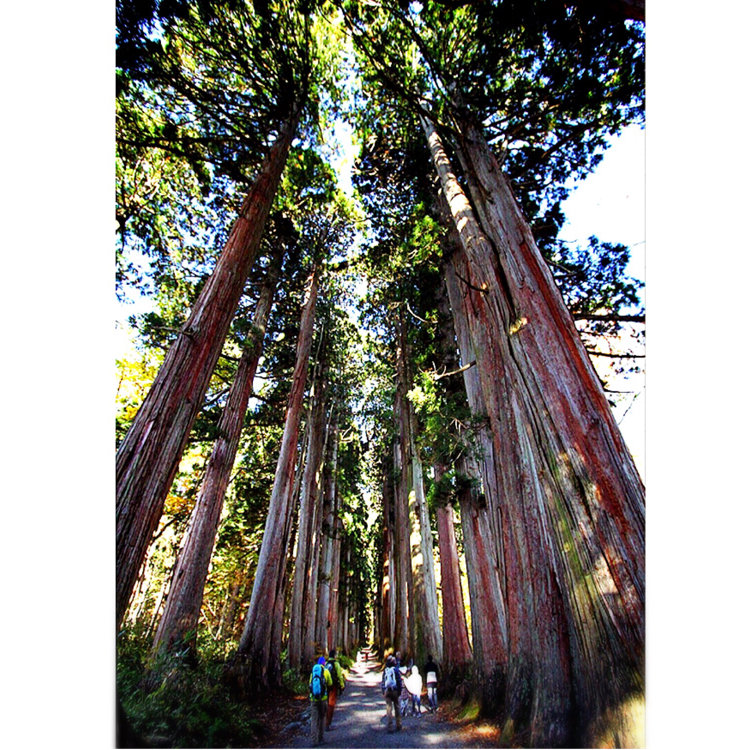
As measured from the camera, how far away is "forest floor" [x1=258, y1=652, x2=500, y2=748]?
3.73 meters

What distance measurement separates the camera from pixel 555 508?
2.52 m

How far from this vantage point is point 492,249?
381 centimetres

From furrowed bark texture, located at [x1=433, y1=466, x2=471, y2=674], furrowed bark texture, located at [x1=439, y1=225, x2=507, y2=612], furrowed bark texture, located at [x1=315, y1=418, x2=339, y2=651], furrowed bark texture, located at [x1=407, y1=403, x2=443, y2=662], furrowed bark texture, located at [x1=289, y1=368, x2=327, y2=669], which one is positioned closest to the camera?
furrowed bark texture, located at [x1=439, y1=225, x2=507, y2=612]

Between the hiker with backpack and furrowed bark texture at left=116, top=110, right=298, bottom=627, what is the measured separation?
2916 millimetres

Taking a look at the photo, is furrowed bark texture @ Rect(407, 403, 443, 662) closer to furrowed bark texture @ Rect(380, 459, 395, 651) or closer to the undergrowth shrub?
the undergrowth shrub

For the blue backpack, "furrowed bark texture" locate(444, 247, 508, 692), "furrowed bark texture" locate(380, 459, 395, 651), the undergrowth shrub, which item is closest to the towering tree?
the undergrowth shrub

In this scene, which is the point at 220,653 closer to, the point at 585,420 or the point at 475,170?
the point at 585,420

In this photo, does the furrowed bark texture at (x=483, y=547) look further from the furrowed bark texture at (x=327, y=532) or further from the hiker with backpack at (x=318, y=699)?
the furrowed bark texture at (x=327, y=532)

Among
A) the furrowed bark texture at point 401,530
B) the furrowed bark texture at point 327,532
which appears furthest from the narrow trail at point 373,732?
the furrowed bark texture at point 327,532
